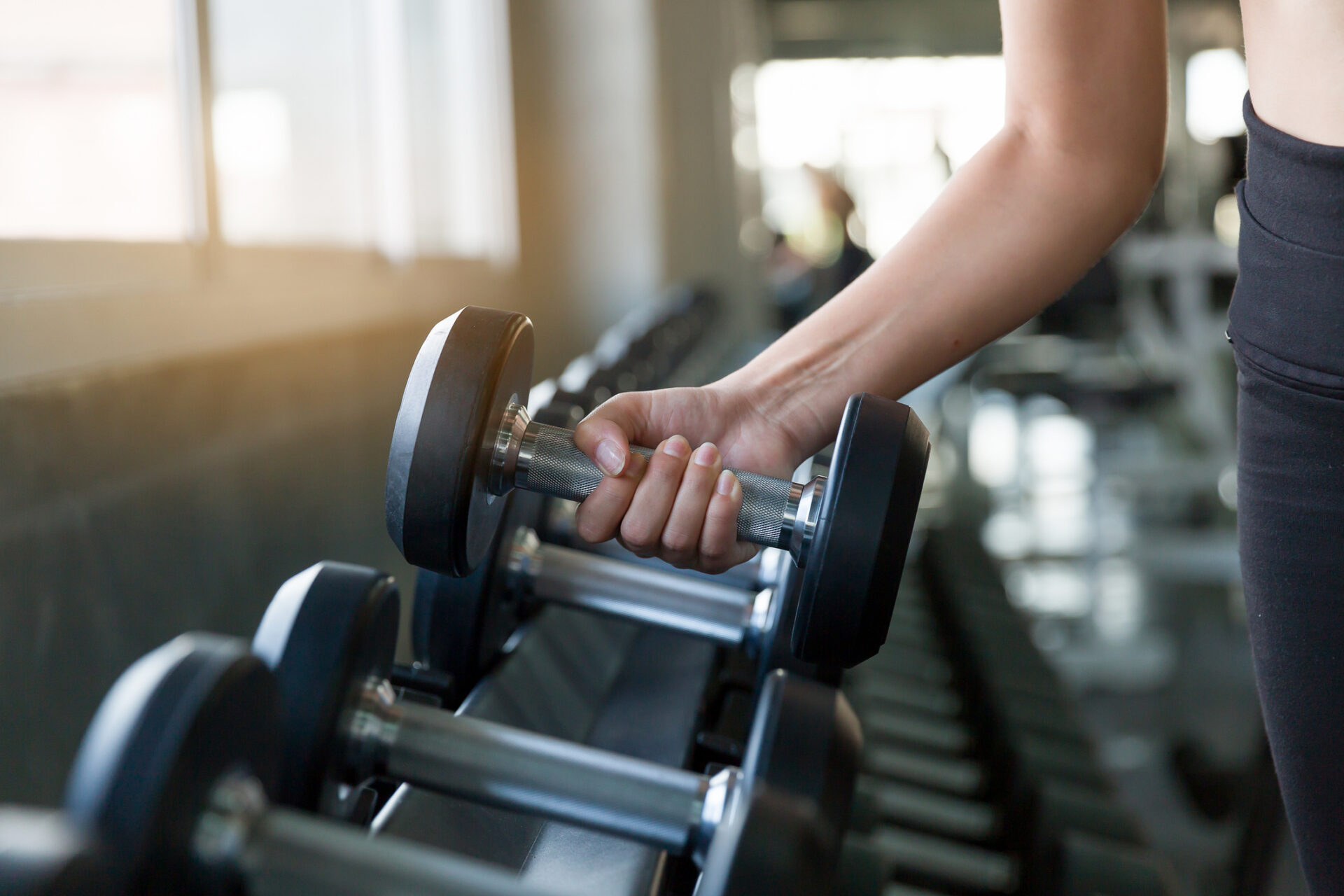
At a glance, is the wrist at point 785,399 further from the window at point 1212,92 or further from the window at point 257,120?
the window at point 1212,92

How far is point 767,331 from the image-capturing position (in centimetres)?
540

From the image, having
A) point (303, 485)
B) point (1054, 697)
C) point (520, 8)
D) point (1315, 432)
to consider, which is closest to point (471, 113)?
point (520, 8)

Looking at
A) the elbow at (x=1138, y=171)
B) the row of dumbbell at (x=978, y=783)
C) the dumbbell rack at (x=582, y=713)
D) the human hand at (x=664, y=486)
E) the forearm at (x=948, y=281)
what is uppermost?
the elbow at (x=1138, y=171)

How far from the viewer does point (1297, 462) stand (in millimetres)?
675

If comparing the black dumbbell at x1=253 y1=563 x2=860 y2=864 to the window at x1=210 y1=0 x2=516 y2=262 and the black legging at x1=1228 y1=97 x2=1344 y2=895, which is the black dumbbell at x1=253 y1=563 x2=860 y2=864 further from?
the window at x1=210 y1=0 x2=516 y2=262

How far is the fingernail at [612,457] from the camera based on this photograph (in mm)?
706

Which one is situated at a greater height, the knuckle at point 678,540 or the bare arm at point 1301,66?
the bare arm at point 1301,66

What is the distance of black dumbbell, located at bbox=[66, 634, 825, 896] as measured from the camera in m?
0.39

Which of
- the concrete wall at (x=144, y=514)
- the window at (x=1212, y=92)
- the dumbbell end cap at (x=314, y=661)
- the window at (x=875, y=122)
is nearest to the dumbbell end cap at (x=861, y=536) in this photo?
the dumbbell end cap at (x=314, y=661)

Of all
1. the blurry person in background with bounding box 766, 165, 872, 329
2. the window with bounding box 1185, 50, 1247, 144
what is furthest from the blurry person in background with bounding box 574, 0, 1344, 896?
the window with bounding box 1185, 50, 1247, 144

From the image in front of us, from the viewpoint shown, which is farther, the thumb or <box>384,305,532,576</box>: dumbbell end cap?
the thumb

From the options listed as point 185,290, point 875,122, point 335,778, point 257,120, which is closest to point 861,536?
point 335,778

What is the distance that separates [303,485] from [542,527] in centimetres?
51

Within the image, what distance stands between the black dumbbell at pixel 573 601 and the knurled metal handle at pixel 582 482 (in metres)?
0.19
